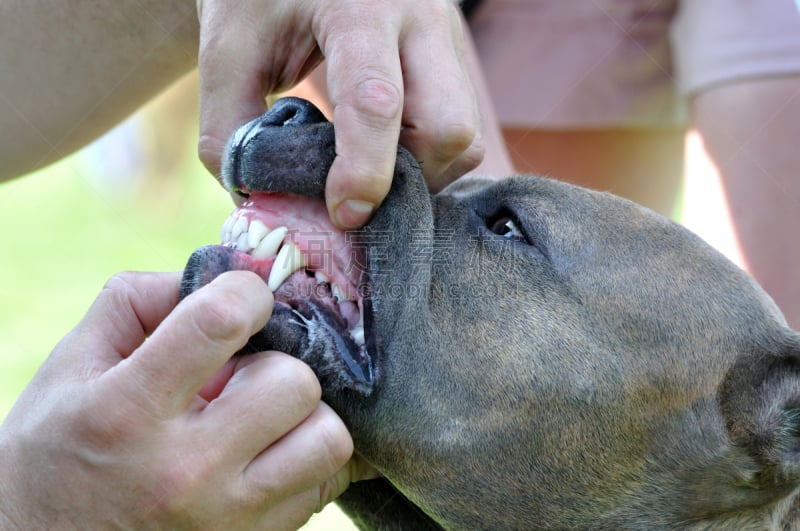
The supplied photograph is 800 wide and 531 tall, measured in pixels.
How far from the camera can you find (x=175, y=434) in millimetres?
1948

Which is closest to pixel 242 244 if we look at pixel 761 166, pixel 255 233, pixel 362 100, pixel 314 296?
pixel 255 233

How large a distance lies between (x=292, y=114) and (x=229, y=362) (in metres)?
0.68

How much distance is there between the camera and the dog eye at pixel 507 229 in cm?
263

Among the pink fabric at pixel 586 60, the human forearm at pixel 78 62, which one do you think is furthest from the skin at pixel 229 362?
the pink fabric at pixel 586 60

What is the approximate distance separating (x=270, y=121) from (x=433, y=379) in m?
0.78

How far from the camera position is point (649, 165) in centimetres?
524

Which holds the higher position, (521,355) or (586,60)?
(521,355)

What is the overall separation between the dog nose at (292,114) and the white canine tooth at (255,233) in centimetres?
26

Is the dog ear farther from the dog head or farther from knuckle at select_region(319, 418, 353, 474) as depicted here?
knuckle at select_region(319, 418, 353, 474)

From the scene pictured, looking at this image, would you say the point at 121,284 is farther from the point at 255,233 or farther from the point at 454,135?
the point at 454,135

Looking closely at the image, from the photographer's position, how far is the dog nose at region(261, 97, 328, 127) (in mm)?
2484

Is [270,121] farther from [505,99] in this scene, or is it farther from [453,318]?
[505,99]

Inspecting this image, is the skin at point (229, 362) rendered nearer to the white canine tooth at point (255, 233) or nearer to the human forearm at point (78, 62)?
the white canine tooth at point (255, 233)

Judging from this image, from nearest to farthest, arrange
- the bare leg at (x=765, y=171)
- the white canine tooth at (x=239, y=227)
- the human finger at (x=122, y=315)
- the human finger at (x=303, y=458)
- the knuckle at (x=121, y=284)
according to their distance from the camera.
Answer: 1. the human finger at (x=303, y=458)
2. the human finger at (x=122, y=315)
3. the knuckle at (x=121, y=284)
4. the white canine tooth at (x=239, y=227)
5. the bare leg at (x=765, y=171)
